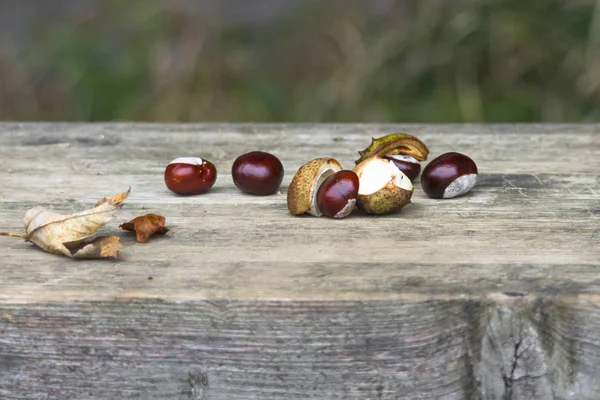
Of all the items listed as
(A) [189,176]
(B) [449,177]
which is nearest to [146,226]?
(A) [189,176]

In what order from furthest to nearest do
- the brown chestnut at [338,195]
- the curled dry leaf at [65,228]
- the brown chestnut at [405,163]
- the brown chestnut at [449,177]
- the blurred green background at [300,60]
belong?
the blurred green background at [300,60], the brown chestnut at [405,163], the brown chestnut at [449,177], the brown chestnut at [338,195], the curled dry leaf at [65,228]

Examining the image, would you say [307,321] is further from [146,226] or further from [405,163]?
[405,163]

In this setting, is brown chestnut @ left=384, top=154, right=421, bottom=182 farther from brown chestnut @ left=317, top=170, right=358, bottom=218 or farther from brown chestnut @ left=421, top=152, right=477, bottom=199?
brown chestnut @ left=317, top=170, right=358, bottom=218

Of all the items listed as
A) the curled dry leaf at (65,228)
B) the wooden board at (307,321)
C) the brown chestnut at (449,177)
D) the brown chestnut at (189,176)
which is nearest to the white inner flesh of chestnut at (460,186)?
the brown chestnut at (449,177)

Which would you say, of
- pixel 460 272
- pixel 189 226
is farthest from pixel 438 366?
pixel 189 226

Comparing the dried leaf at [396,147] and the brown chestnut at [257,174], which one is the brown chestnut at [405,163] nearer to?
the dried leaf at [396,147]
